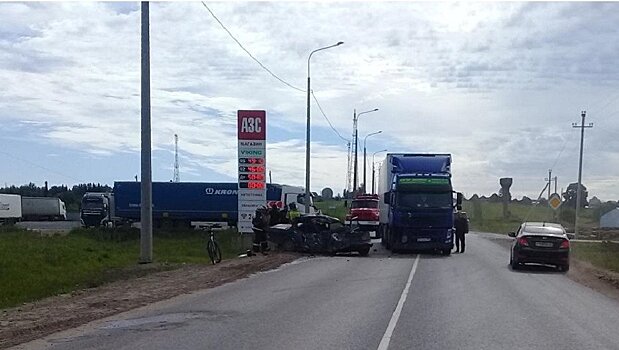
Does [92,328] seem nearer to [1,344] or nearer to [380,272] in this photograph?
[1,344]

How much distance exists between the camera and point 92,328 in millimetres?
12008

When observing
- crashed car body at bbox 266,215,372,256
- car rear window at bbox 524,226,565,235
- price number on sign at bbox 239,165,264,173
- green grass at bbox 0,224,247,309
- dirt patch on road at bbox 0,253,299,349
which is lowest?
green grass at bbox 0,224,247,309

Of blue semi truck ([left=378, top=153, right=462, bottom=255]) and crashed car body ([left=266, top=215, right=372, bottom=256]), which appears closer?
crashed car body ([left=266, top=215, right=372, bottom=256])

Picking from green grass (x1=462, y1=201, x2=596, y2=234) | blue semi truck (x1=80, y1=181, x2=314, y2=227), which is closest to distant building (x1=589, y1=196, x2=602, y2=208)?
green grass (x1=462, y1=201, x2=596, y2=234)

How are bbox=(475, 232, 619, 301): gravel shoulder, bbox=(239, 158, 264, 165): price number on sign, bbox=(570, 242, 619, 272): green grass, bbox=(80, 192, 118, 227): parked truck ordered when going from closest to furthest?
bbox=(475, 232, 619, 301): gravel shoulder, bbox=(570, 242, 619, 272): green grass, bbox=(239, 158, 264, 165): price number on sign, bbox=(80, 192, 118, 227): parked truck

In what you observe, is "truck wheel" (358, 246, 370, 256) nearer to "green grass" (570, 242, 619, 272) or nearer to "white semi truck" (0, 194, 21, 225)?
"green grass" (570, 242, 619, 272)

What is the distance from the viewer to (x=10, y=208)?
75.9 m

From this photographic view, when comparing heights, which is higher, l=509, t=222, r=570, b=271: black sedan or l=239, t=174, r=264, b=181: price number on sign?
l=239, t=174, r=264, b=181: price number on sign

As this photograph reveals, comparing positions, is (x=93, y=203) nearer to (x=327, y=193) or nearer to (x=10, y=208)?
(x=10, y=208)

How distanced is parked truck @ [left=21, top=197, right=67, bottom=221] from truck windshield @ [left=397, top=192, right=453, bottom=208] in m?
62.7

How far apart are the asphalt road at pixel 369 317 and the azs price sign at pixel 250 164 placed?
876cm

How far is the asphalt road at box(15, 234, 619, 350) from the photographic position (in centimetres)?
1079

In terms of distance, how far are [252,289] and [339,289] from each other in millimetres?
1951

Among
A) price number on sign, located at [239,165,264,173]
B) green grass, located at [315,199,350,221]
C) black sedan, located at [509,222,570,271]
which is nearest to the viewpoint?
black sedan, located at [509,222,570,271]
